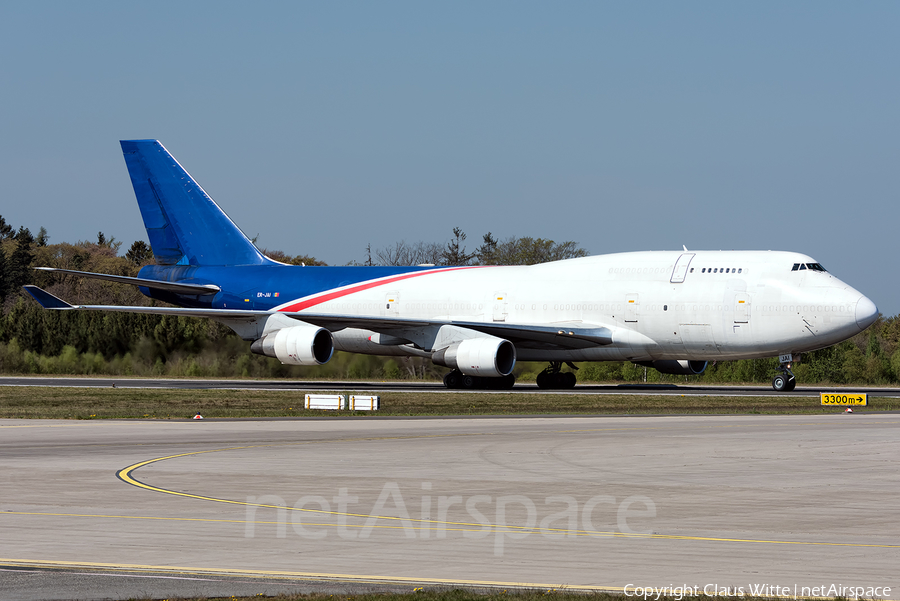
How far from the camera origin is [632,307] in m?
40.9

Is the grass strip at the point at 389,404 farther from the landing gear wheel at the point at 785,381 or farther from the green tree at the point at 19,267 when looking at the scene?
the green tree at the point at 19,267

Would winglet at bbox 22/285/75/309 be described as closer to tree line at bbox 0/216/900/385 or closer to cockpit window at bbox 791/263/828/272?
tree line at bbox 0/216/900/385

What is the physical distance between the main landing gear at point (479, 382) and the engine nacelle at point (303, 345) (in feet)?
16.5

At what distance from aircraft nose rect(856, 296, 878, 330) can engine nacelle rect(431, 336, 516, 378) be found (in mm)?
12099

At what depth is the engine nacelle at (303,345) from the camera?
142 feet

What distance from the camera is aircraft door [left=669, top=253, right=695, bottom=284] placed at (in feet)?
133

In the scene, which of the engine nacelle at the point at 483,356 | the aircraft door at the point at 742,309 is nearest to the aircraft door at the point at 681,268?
the aircraft door at the point at 742,309

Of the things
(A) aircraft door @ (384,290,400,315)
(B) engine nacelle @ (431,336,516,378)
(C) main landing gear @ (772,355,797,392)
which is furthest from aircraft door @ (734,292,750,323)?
(A) aircraft door @ (384,290,400,315)

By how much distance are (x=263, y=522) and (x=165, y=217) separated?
1704 inches

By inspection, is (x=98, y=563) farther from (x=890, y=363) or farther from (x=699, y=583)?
(x=890, y=363)

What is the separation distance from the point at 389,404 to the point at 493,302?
11.3 m

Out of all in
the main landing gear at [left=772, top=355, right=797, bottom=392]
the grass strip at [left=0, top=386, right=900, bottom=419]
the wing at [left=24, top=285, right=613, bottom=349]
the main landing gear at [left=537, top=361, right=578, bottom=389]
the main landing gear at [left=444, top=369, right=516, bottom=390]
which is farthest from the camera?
the main landing gear at [left=537, top=361, right=578, bottom=389]

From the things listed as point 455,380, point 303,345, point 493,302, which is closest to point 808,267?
point 493,302

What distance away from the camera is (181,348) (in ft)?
170
